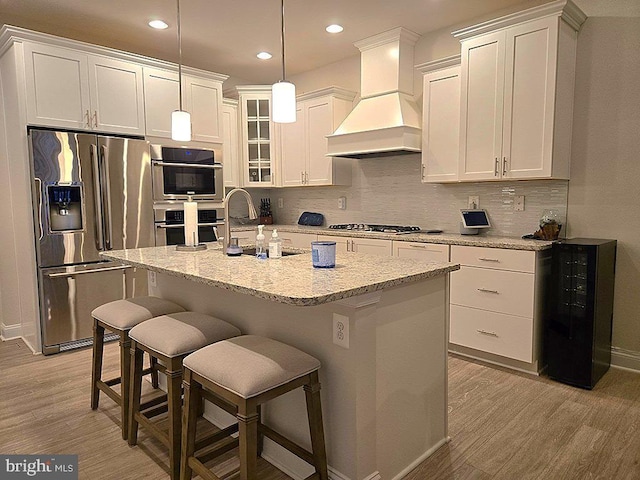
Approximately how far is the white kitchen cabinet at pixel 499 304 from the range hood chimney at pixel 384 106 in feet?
3.82

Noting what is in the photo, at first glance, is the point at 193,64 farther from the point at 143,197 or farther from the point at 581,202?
the point at 581,202

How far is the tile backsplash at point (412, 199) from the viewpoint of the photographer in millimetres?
3521

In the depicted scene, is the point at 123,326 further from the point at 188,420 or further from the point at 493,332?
the point at 493,332

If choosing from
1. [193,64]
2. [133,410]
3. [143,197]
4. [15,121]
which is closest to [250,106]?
[193,64]

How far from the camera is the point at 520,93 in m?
3.20

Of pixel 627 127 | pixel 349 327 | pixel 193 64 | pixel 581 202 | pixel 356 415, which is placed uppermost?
pixel 193 64

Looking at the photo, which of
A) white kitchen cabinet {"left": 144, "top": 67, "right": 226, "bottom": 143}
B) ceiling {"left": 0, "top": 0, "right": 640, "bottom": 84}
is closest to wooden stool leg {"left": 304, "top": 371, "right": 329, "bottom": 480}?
ceiling {"left": 0, "top": 0, "right": 640, "bottom": 84}

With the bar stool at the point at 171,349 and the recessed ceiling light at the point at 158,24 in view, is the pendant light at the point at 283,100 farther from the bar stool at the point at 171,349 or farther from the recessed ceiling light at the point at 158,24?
the recessed ceiling light at the point at 158,24

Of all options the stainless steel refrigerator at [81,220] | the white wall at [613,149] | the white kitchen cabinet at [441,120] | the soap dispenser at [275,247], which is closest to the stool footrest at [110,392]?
the soap dispenser at [275,247]

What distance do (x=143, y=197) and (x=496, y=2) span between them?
11.1 feet

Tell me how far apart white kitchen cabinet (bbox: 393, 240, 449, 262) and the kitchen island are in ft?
4.21

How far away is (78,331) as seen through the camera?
3672 mm

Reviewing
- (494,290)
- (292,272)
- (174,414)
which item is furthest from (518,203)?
(174,414)

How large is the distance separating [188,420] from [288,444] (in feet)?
Result: 1.43
